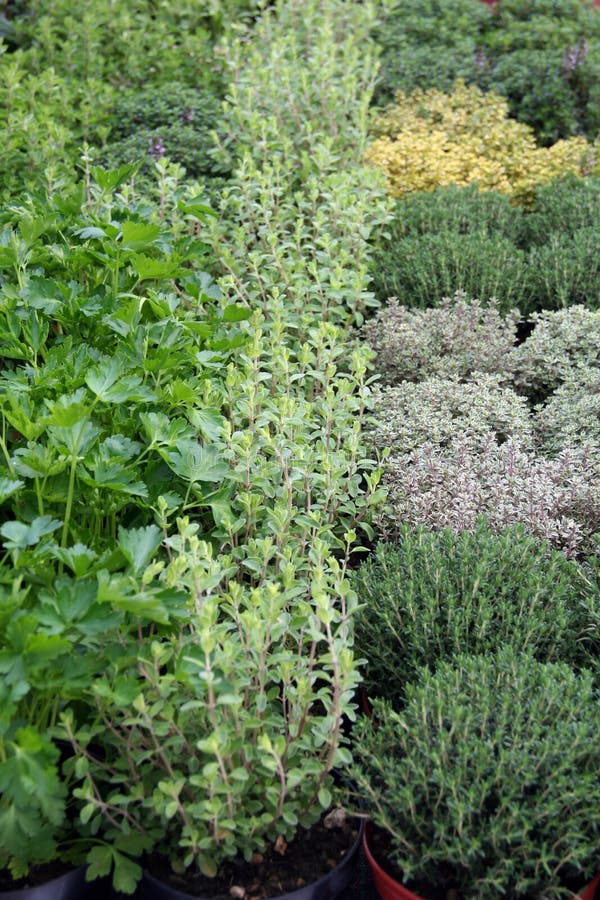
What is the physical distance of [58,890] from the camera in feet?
6.28

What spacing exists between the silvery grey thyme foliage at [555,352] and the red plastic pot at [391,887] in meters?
1.82

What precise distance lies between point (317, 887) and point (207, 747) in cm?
39

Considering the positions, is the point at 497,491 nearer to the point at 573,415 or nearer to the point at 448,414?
the point at 448,414

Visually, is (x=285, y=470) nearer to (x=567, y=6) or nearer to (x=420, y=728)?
(x=420, y=728)

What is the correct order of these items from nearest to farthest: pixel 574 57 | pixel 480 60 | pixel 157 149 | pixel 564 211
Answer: pixel 564 211, pixel 157 149, pixel 574 57, pixel 480 60

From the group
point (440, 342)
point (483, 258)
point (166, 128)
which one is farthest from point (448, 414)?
point (166, 128)

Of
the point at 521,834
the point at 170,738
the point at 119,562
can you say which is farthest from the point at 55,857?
the point at 521,834

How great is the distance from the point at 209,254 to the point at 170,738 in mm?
2301

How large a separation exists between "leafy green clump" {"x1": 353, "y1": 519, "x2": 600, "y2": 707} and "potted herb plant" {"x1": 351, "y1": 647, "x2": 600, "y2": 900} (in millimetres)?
202

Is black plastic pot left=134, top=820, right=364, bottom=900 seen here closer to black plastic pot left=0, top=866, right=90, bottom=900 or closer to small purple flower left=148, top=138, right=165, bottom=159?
black plastic pot left=0, top=866, right=90, bottom=900

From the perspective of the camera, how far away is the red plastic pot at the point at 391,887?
6.19ft

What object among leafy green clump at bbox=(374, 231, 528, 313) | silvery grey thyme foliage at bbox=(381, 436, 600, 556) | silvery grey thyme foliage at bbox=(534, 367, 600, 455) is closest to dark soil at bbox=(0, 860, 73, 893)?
silvery grey thyme foliage at bbox=(381, 436, 600, 556)

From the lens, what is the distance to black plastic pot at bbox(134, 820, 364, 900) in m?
1.88

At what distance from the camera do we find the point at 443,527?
2674mm
